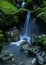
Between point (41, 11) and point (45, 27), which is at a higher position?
point (41, 11)

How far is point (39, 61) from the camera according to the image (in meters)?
11.3

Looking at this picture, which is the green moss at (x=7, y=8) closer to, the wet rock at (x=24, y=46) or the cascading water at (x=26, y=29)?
the cascading water at (x=26, y=29)

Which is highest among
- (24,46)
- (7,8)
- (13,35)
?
(7,8)

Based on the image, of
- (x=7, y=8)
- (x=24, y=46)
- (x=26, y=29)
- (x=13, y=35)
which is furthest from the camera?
(x=7, y=8)

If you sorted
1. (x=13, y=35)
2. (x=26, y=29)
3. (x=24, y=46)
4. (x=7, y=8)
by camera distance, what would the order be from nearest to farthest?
1. (x=24, y=46)
2. (x=13, y=35)
3. (x=26, y=29)
4. (x=7, y=8)

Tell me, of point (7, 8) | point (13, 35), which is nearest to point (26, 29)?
point (13, 35)

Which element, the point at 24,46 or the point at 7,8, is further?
the point at 7,8

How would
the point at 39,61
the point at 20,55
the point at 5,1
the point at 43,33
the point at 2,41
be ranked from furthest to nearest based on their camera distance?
the point at 5,1 → the point at 43,33 → the point at 2,41 → the point at 20,55 → the point at 39,61

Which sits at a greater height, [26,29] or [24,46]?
[26,29]

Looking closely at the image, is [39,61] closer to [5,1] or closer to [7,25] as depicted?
[7,25]

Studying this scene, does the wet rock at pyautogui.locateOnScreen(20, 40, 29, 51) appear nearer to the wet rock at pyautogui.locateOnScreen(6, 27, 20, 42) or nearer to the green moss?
the wet rock at pyautogui.locateOnScreen(6, 27, 20, 42)

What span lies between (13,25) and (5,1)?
9.14 ft

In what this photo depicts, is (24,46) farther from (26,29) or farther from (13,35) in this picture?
(26,29)

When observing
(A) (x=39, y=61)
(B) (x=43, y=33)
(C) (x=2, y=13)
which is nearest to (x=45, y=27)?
(B) (x=43, y=33)
